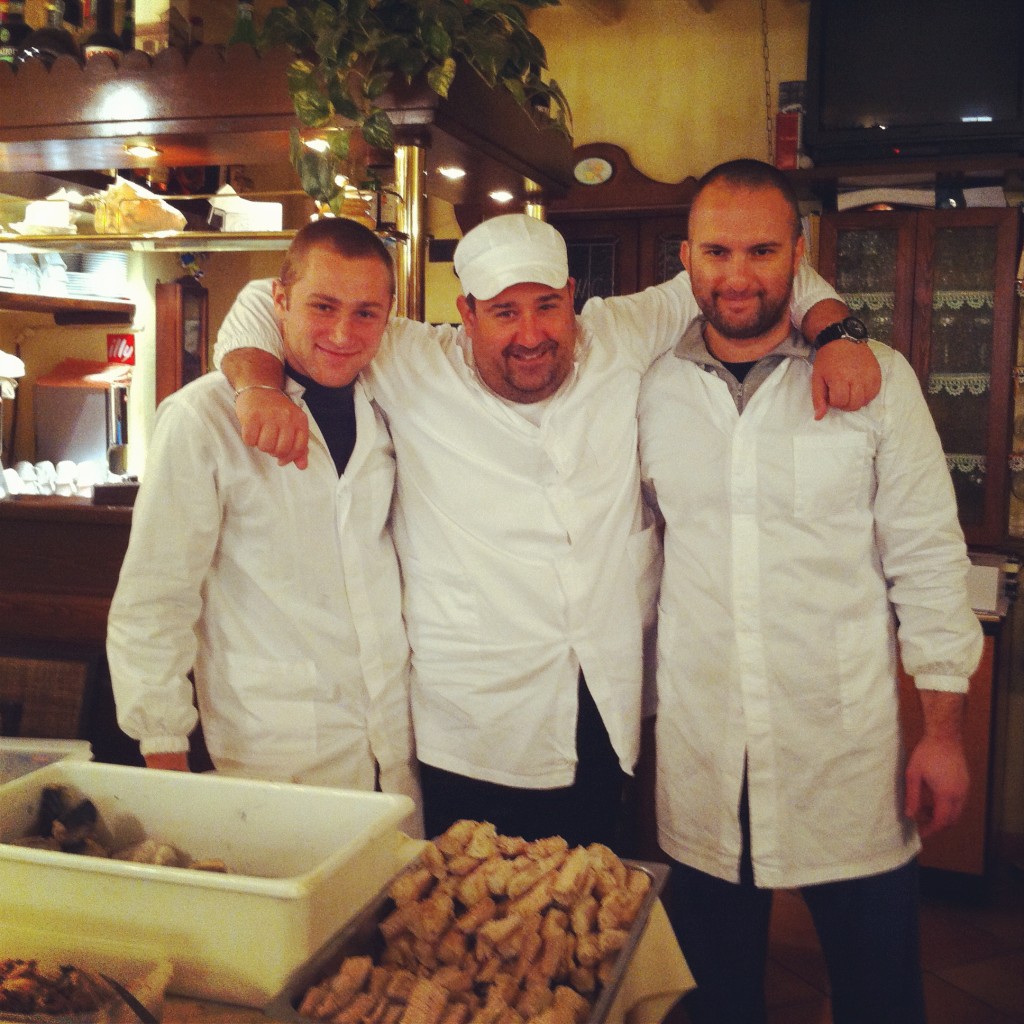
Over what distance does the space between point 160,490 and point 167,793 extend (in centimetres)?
62

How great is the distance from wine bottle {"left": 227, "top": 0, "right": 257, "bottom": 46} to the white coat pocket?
155cm

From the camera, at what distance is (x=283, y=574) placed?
5.70 ft

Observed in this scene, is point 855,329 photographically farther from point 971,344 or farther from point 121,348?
point 121,348

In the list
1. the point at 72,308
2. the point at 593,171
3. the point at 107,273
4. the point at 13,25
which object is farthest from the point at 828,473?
the point at 107,273

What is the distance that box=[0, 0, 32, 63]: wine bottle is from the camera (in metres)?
3.07

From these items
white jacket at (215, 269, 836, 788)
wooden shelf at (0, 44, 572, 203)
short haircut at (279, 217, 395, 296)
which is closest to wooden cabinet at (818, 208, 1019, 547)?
wooden shelf at (0, 44, 572, 203)

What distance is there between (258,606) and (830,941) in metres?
1.13

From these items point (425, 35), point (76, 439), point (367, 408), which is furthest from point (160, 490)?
point (76, 439)

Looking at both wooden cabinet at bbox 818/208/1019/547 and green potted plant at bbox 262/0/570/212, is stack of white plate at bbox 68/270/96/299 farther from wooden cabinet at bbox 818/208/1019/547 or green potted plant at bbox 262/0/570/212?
wooden cabinet at bbox 818/208/1019/547

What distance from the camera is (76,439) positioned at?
15.4ft

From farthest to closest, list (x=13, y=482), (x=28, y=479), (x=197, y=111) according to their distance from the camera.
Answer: (x=28, y=479) < (x=13, y=482) < (x=197, y=111)

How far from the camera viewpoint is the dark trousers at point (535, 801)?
1882 mm

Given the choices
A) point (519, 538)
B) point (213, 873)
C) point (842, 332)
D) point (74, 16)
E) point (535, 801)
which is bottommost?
point (535, 801)

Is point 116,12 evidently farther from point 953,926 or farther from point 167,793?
point 953,926
